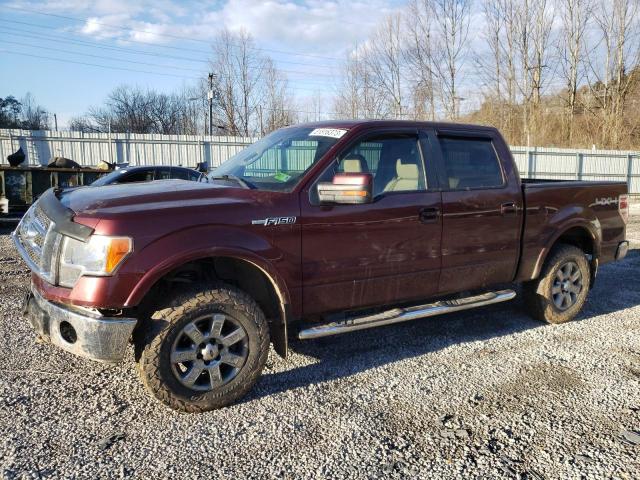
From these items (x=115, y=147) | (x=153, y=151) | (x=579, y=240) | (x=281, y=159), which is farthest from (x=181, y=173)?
(x=115, y=147)

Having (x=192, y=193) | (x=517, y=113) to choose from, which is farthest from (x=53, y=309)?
(x=517, y=113)

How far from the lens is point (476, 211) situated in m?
4.43

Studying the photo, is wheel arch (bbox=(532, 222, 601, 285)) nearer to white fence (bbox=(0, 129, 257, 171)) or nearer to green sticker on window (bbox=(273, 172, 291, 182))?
green sticker on window (bbox=(273, 172, 291, 182))

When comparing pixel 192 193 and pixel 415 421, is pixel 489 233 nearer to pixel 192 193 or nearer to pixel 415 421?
pixel 415 421

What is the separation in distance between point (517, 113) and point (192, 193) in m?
37.1

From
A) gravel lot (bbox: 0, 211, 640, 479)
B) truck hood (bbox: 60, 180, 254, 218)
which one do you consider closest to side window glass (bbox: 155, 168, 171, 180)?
gravel lot (bbox: 0, 211, 640, 479)

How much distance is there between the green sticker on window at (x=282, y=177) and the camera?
12.3 ft

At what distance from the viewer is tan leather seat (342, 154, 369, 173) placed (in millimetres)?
3908

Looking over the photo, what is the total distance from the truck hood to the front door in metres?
0.59

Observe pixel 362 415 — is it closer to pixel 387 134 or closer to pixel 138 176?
pixel 387 134

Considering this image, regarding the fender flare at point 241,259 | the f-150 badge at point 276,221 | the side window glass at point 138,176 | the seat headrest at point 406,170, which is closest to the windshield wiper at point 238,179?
the f-150 badge at point 276,221

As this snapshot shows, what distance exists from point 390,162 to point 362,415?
6.67 ft

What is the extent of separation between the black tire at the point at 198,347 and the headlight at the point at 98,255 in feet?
1.46

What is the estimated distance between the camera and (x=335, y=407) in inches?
134
